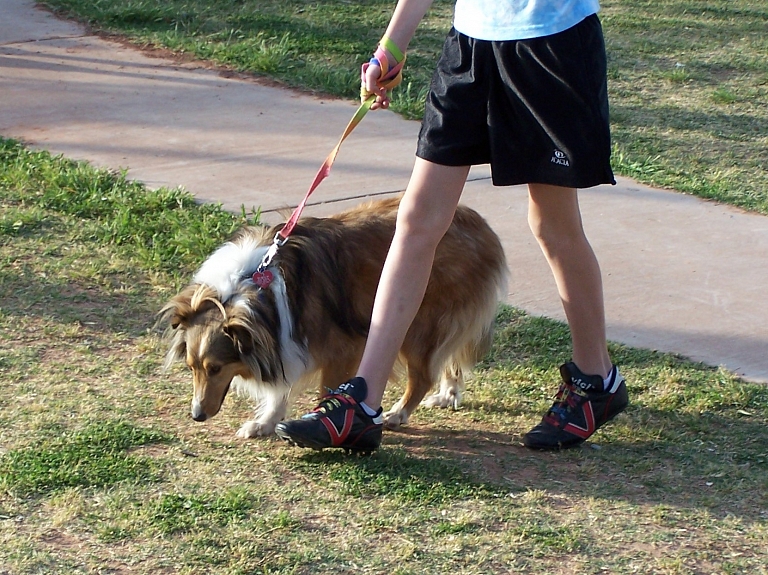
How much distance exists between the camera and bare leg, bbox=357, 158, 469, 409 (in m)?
3.84

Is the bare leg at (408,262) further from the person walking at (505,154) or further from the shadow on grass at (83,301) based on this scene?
the shadow on grass at (83,301)

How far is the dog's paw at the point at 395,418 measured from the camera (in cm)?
450

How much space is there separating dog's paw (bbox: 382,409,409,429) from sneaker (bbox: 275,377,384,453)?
545 millimetres

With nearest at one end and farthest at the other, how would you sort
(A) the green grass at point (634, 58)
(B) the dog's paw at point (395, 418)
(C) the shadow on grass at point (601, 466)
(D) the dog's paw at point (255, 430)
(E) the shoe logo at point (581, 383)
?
(C) the shadow on grass at point (601, 466) < (E) the shoe logo at point (581, 383) < (D) the dog's paw at point (255, 430) < (B) the dog's paw at point (395, 418) < (A) the green grass at point (634, 58)

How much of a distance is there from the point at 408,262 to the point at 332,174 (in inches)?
139

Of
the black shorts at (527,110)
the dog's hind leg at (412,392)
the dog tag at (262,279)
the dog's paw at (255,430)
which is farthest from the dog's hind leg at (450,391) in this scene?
the black shorts at (527,110)

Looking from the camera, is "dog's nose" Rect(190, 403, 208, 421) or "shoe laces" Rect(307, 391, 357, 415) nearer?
"shoe laces" Rect(307, 391, 357, 415)

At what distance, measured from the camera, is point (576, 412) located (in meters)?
4.13

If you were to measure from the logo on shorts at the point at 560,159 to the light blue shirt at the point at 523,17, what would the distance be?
15.9 inches

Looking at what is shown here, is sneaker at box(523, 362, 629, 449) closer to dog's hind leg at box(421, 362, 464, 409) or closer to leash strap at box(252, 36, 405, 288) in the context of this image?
dog's hind leg at box(421, 362, 464, 409)

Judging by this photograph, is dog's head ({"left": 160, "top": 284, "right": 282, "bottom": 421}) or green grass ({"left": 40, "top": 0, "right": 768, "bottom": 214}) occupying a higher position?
green grass ({"left": 40, "top": 0, "right": 768, "bottom": 214})

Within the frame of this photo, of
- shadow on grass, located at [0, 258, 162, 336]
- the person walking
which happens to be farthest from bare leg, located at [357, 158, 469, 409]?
shadow on grass, located at [0, 258, 162, 336]

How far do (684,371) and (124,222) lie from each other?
3.40 m

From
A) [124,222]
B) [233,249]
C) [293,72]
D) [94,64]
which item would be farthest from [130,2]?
[233,249]
